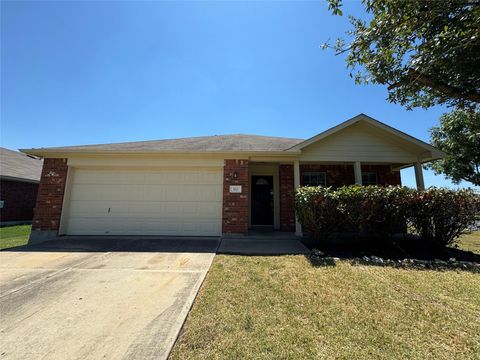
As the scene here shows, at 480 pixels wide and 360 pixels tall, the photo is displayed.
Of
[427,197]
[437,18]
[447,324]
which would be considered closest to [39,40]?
[437,18]

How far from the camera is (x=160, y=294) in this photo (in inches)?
140

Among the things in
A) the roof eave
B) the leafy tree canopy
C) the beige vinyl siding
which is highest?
the leafy tree canopy

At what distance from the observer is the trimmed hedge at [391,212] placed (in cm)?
611

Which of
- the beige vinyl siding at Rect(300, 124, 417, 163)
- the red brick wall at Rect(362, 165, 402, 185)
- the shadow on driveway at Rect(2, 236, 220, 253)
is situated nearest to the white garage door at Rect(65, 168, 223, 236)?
the shadow on driveway at Rect(2, 236, 220, 253)

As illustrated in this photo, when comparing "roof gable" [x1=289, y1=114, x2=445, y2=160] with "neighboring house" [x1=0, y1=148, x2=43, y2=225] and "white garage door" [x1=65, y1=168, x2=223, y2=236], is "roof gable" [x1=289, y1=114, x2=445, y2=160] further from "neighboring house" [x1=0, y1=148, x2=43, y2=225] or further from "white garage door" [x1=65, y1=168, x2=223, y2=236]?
"neighboring house" [x1=0, y1=148, x2=43, y2=225]

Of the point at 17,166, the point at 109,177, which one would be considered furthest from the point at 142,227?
the point at 17,166

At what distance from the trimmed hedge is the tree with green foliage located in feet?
43.6

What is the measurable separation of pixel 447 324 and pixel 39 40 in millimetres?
12588

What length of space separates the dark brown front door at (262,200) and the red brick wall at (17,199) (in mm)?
14147

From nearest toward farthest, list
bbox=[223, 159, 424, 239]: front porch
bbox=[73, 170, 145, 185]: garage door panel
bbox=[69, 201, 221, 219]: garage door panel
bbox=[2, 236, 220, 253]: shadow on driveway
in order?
1. bbox=[2, 236, 220, 253]: shadow on driveway
2. bbox=[69, 201, 221, 219]: garage door panel
3. bbox=[73, 170, 145, 185]: garage door panel
4. bbox=[223, 159, 424, 239]: front porch

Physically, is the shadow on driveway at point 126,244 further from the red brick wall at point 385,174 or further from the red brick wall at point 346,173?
the red brick wall at point 385,174

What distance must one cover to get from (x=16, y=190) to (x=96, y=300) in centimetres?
1519

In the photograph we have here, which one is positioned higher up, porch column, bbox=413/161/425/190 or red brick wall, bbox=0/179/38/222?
porch column, bbox=413/161/425/190

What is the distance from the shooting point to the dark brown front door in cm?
970
